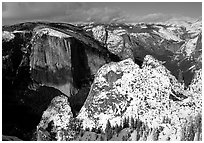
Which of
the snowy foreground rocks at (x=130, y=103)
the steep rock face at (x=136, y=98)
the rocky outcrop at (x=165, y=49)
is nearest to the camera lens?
the snowy foreground rocks at (x=130, y=103)

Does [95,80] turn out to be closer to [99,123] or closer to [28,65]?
[99,123]

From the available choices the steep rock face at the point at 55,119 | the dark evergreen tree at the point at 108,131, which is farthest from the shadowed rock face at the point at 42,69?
the dark evergreen tree at the point at 108,131

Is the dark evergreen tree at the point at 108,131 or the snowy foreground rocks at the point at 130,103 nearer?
the dark evergreen tree at the point at 108,131

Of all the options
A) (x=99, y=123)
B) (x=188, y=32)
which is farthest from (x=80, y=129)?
(x=188, y=32)

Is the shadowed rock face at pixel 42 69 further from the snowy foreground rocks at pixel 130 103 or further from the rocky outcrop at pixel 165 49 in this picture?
the rocky outcrop at pixel 165 49

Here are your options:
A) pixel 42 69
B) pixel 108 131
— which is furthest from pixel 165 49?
pixel 108 131

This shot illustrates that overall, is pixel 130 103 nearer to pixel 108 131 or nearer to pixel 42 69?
pixel 108 131
